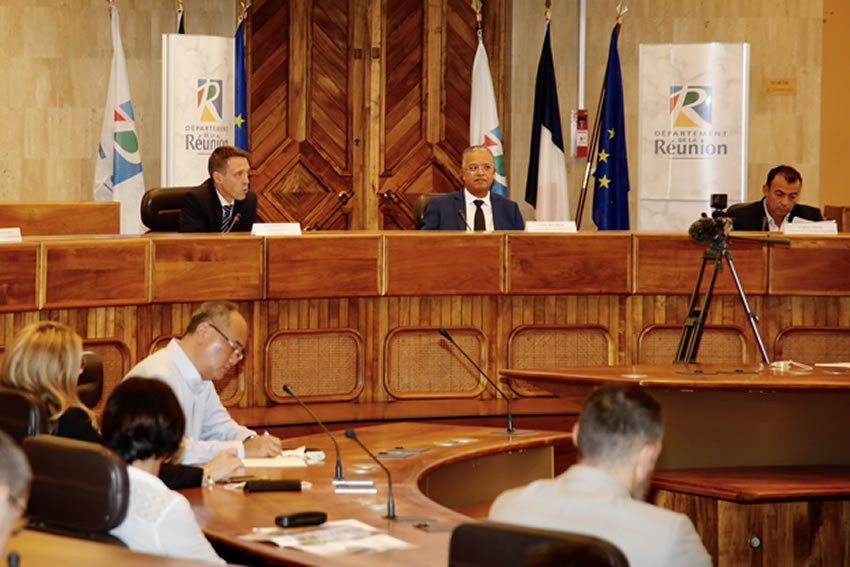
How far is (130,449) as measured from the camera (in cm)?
302

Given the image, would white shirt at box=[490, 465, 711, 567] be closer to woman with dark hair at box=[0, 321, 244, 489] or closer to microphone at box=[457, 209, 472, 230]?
woman with dark hair at box=[0, 321, 244, 489]

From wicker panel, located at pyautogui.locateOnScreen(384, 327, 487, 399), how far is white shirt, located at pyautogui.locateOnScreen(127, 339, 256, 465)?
1977 millimetres

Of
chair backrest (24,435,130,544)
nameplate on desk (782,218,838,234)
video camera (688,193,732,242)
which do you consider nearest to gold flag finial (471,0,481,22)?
nameplate on desk (782,218,838,234)

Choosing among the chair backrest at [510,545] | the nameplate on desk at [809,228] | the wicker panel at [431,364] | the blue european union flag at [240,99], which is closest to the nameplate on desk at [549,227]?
the wicker panel at [431,364]

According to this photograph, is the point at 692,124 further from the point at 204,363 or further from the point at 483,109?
the point at 204,363

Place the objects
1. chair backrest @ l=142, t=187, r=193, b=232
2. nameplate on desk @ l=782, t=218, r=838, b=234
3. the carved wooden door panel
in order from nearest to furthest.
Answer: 1. nameplate on desk @ l=782, t=218, r=838, b=234
2. chair backrest @ l=142, t=187, r=193, b=232
3. the carved wooden door panel

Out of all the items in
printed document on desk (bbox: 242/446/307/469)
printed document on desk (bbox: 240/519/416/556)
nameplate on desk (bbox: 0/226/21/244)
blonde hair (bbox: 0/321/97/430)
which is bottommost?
printed document on desk (bbox: 240/519/416/556)

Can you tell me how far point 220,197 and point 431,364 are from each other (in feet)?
4.81

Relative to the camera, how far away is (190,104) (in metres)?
8.25

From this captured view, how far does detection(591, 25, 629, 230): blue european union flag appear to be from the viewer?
891 centimetres

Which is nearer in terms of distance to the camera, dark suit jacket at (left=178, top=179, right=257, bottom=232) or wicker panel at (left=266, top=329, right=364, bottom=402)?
wicker panel at (left=266, top=329, right=364, bottom=402)

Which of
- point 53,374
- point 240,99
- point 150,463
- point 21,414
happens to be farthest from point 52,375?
point 240,99

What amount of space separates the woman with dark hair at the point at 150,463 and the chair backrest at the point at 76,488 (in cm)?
8

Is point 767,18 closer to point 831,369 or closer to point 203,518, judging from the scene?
point 831,369
